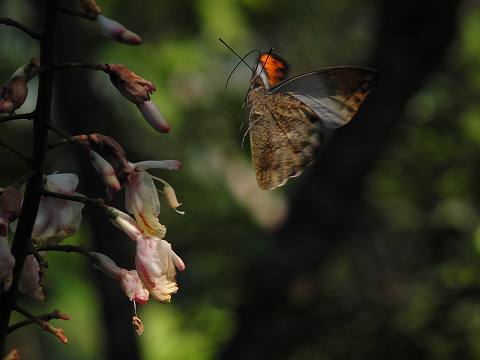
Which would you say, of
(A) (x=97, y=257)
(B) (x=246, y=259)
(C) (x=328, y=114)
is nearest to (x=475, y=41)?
(B) (x=246, y=259)

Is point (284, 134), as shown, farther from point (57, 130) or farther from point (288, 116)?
point (57, 130)

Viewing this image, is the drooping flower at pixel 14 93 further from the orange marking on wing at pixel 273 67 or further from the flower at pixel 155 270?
the orange marking on wing at pixel 273 67

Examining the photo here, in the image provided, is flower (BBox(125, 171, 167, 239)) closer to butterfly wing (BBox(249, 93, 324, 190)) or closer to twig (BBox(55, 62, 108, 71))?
twig (BBox(55, 62, 108, 71))

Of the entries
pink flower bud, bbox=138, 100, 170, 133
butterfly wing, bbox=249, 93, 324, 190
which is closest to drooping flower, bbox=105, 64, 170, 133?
pink flower bud, bbox=138, 100, 170, 133

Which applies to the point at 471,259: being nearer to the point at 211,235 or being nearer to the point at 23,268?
the point at 211,235

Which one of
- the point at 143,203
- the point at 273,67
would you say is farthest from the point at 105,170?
the point at 273,67

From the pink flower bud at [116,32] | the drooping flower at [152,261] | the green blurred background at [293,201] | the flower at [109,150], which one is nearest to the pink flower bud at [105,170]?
the flower at [109,150]
